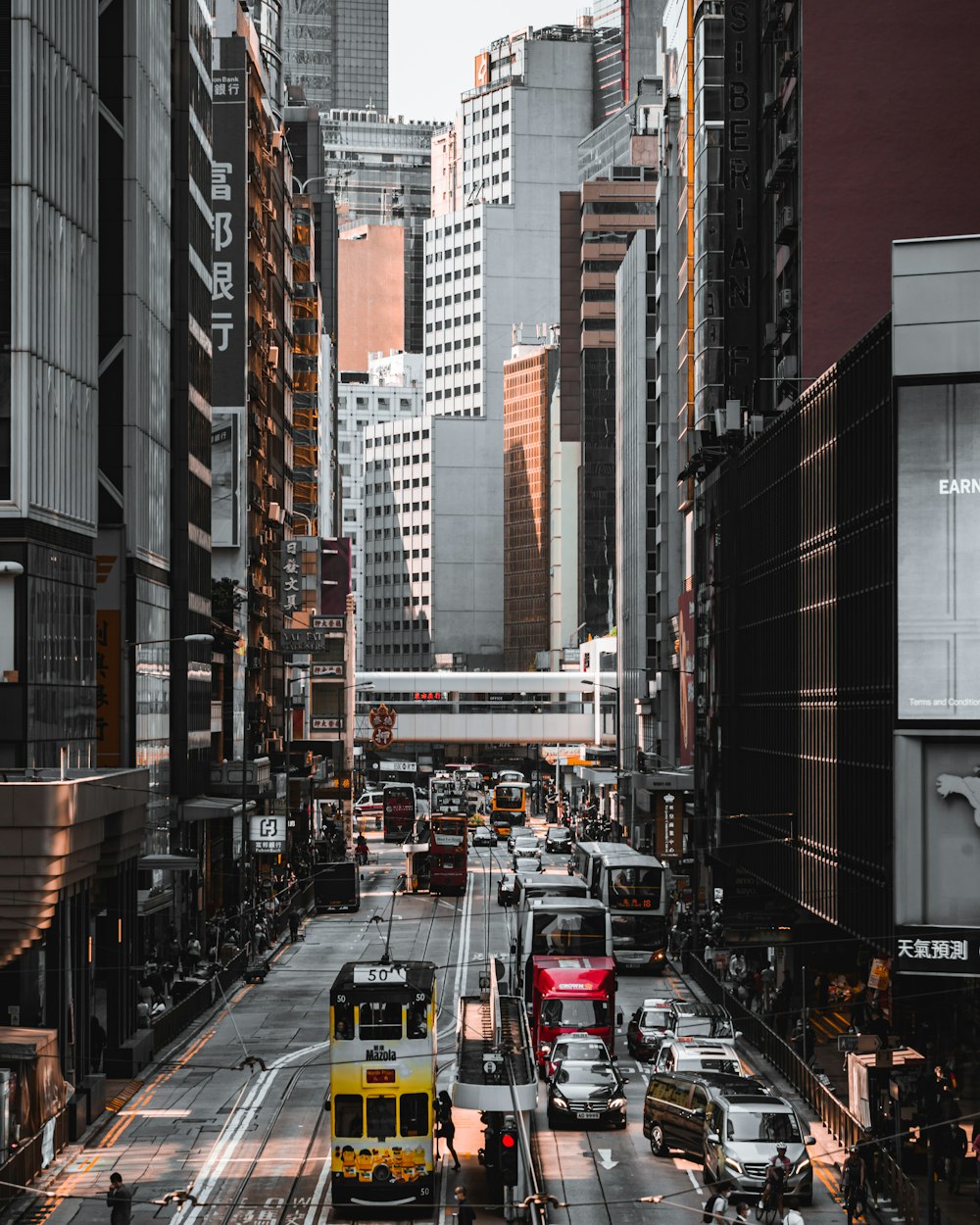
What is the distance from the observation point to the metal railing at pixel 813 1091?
105ft

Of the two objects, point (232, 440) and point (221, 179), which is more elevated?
point (221, 179)

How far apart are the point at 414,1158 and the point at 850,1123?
28.5ft

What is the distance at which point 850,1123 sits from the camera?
3675cm

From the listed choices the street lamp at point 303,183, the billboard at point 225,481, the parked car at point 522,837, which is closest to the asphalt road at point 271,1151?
the billboard at point 225,481

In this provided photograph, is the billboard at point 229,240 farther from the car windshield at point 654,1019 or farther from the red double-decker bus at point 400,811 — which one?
the car windshield at point 654,1019

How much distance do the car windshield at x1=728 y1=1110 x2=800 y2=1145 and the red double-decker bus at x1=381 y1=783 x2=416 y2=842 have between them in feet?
314

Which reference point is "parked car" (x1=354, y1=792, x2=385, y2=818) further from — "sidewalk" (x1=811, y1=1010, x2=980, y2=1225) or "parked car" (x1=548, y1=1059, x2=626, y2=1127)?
"parked car" (x1=548, y1=1059, x2=626, y2=1127)

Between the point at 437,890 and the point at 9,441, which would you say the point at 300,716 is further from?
the point at 9,441

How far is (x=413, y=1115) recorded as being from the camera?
108 feet

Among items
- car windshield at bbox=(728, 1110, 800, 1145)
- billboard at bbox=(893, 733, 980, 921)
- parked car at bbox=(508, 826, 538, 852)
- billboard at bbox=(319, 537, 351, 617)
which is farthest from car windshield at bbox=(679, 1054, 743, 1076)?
billboard at bbox=(319, 537, 351, 617)

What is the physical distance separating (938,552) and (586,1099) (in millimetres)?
12864

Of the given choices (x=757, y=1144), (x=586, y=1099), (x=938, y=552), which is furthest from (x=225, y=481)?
(x=757, y=1144)

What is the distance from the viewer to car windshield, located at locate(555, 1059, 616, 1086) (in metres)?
41.0

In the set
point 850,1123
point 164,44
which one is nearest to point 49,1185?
point 850,1123
